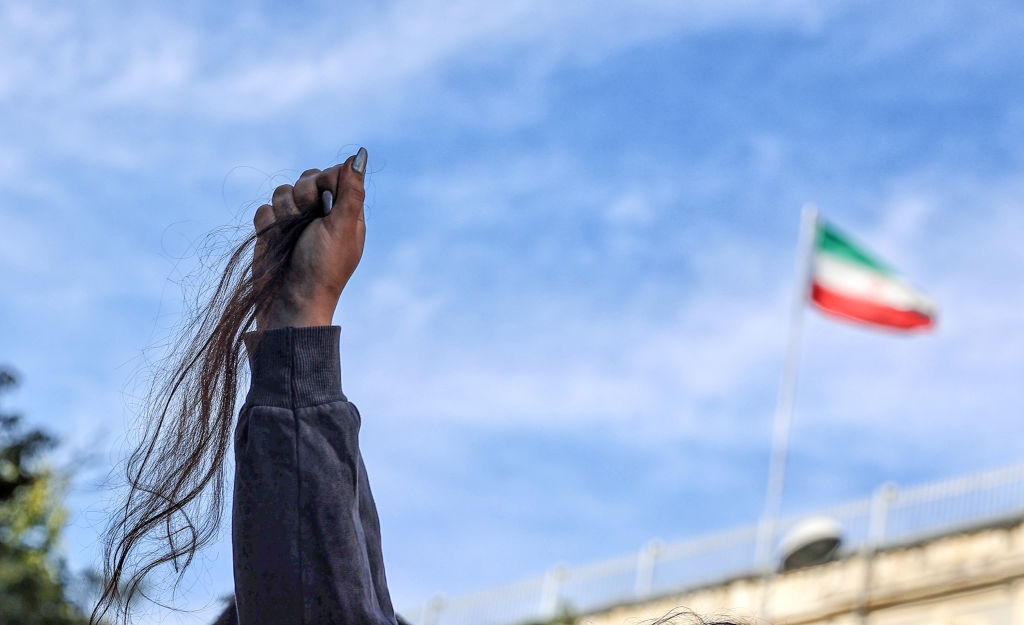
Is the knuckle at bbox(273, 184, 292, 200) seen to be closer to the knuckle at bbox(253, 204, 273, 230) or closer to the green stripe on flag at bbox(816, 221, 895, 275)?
the knuckle at bbox(253, 204, 273, 230)

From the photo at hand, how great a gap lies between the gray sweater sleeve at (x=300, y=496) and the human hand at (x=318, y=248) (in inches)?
2.2

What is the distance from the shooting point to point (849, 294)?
59.4 feet

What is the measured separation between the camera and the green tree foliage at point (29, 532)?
10.6 metres

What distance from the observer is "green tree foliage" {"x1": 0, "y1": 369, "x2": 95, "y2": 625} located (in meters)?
10.6

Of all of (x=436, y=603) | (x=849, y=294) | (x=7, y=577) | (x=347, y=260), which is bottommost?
(x=347, y=260)

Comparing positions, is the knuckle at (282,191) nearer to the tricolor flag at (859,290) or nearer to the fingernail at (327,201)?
the fingernail at (327,201)

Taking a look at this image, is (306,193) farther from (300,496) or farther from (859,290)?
A: (859,290)

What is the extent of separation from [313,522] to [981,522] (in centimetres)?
1588


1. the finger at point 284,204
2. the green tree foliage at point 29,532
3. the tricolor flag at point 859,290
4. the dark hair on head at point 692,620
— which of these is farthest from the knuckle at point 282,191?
the tricolor flag at point 859,290

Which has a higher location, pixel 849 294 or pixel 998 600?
pixel 849 294

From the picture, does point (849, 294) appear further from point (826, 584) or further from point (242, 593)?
point (242, 593)

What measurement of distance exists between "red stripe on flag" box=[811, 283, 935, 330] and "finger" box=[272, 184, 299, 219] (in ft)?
52.2

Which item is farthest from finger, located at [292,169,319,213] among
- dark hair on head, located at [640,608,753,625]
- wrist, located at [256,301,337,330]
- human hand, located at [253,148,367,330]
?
dark hair on head, located at [640,608,753,625]

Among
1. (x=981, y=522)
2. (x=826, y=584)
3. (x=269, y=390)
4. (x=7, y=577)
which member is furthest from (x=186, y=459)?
(x=826, y=584)
